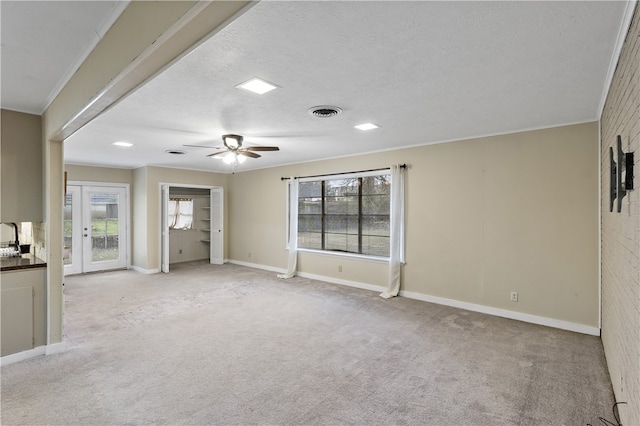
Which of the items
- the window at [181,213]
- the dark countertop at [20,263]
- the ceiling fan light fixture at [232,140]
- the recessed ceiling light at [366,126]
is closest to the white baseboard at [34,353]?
the dark countertop at [20,263]

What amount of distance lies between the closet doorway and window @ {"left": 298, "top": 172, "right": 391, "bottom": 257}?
266 centimetres

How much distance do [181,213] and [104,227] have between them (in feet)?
6.69

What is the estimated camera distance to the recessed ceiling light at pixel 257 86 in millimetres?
2539

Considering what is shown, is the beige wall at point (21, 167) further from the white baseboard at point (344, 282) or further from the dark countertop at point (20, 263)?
the white baseboard at point (344, 282)

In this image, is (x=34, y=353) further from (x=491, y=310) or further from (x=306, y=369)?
(x=491, y=310)

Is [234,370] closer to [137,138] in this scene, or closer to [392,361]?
[392,361]

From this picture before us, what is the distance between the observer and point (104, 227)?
7.26 meters

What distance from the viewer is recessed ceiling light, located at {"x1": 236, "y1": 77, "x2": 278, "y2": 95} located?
100.0 inches

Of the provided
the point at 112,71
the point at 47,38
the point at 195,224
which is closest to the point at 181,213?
the point at 195,224

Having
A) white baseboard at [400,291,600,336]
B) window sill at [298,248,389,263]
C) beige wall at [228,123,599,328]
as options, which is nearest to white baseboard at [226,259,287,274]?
window sill at [298,248,389,263]

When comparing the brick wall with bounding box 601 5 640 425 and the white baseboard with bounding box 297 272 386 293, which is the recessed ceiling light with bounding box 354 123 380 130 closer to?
the brick wall with bounding box 601 5 640 425

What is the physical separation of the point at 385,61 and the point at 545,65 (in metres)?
1.13

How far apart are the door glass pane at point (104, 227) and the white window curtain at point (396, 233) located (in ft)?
20.1

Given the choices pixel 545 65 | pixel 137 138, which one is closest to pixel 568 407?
pixel 545 65
